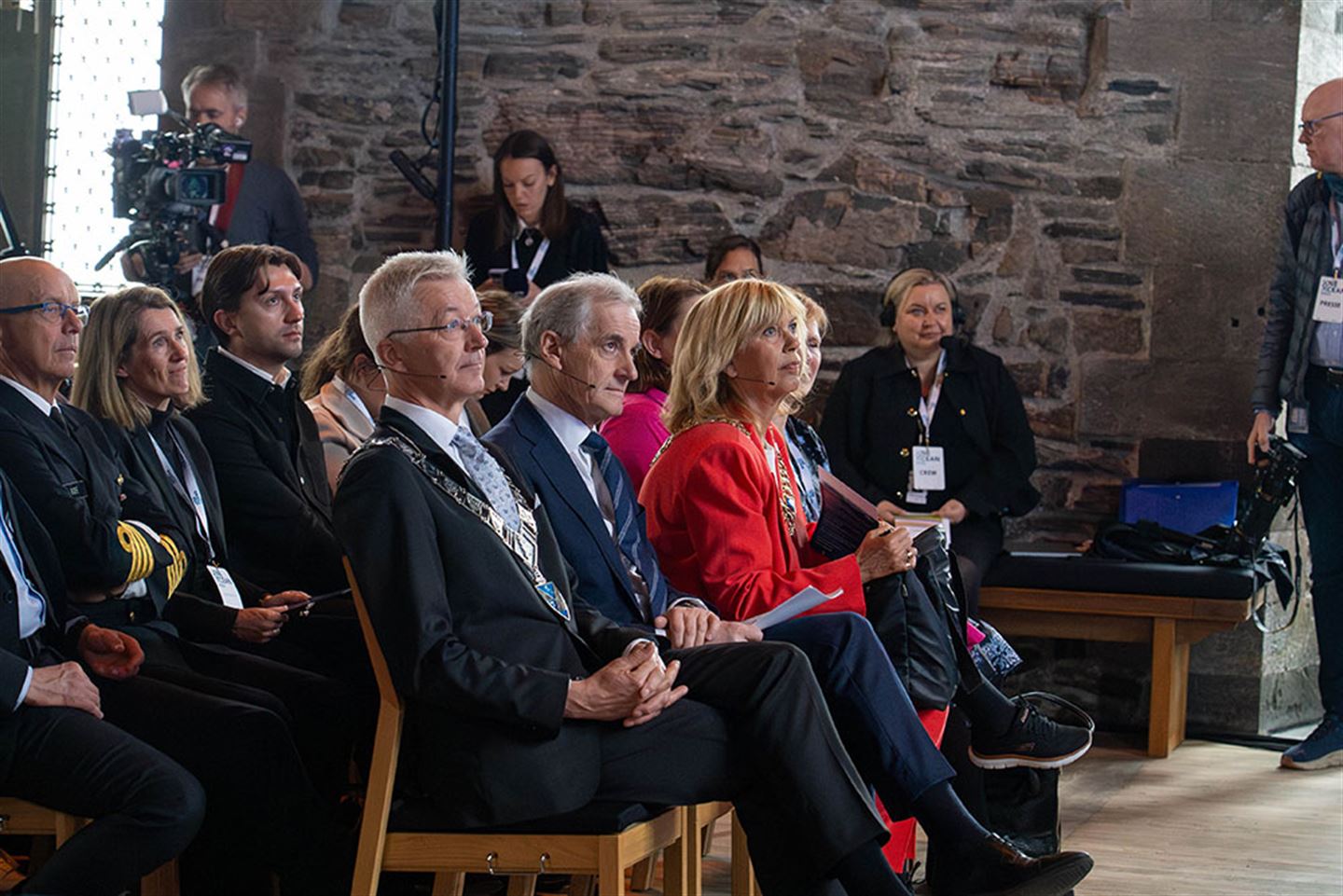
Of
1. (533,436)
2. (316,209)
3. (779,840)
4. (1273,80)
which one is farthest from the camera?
(316,209)

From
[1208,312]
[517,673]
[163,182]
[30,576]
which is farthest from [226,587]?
[1208,312]

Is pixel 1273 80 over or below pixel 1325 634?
over

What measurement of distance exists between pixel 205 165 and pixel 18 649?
2827 millimetres

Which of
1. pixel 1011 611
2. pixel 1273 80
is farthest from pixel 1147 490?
pixel 1273 80

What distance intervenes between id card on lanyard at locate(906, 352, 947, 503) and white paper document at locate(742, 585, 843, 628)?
7.93ft

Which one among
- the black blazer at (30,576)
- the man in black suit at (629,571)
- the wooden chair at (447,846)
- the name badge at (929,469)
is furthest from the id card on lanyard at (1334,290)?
the black blazer at (30,576)

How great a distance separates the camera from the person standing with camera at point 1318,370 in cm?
512

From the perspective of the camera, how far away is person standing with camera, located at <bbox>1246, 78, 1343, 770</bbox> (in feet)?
16.8

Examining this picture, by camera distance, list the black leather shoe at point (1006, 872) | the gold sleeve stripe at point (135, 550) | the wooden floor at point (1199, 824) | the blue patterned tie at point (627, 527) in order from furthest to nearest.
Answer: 1. the wooden floor at point (1199, 824)
2. the blue patterned tie at point (627, 527)
3. the gold sleeve stripe at point (135, 550)
4. the black leather shoe at point (1006, 872)

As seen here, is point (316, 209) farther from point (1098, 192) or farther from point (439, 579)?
point (439, 579)

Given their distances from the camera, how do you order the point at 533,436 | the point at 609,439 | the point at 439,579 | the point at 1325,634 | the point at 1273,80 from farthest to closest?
the point at 1273,80
the point at 1325,634
the point at 609,439
the point at 533,436
the point at 439,579

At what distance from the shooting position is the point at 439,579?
2477 millimetres

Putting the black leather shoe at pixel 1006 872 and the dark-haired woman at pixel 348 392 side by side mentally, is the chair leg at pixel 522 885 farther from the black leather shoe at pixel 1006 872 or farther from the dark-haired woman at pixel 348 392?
the dark-haired woman at pixel 348 392

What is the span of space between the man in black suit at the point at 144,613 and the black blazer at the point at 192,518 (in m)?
0.04
